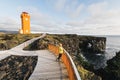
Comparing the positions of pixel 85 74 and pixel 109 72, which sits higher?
pixel 85 74

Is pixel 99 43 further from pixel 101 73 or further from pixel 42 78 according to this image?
pixel 42 78

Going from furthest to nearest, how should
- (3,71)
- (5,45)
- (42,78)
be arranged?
(5,45)
(3,71)
(42,78)

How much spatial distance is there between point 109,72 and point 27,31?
47.8 meters

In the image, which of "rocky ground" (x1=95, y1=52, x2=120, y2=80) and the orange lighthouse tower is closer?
"rocky ground" (x1=95, y1=52, x2=120, y2=80)

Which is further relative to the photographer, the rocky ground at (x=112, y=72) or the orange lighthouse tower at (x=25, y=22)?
the orange lighthouse tower at (x=25, y=22)

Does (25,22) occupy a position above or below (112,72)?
above

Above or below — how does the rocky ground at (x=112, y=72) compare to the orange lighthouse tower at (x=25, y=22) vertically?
A: below

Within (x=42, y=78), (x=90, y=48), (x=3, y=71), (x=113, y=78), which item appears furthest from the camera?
(x=90, y=48)

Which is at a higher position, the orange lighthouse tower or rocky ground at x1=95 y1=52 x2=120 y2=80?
the orange lighthouse tower

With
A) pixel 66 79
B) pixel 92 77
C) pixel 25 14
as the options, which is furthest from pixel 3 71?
pixel 25 14

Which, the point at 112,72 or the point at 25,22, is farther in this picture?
the point at 25,22

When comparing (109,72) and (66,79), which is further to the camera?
(109,72)

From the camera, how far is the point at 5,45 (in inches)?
1371

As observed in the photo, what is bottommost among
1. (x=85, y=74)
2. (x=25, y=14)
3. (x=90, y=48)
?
(x=90, y=48)
